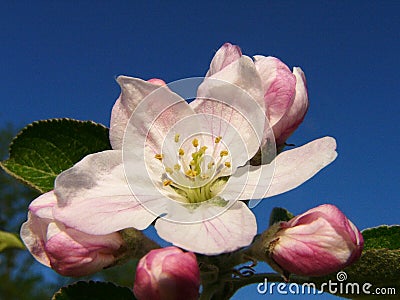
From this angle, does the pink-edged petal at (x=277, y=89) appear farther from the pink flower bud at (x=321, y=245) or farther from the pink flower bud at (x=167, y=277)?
the pink flower bud at (x=167, y=277)

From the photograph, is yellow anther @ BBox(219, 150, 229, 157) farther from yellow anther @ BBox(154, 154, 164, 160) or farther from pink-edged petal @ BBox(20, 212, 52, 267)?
pink-edged petal @ BBox(20, 212, 52, 267)

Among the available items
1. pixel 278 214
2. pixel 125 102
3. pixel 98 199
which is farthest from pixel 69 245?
pixel 278 214

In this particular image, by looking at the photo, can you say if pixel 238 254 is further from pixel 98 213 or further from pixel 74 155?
pixel 74 155

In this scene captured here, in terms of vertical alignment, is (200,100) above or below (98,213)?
above

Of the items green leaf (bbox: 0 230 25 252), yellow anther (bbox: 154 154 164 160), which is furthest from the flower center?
green leaf (bbox: 0 230 25 252)

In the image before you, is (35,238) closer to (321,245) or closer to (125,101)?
(125,101)

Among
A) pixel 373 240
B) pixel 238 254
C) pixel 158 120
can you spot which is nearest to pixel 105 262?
pixel 238 254

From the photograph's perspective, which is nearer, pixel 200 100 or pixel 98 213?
pixel 98 213
